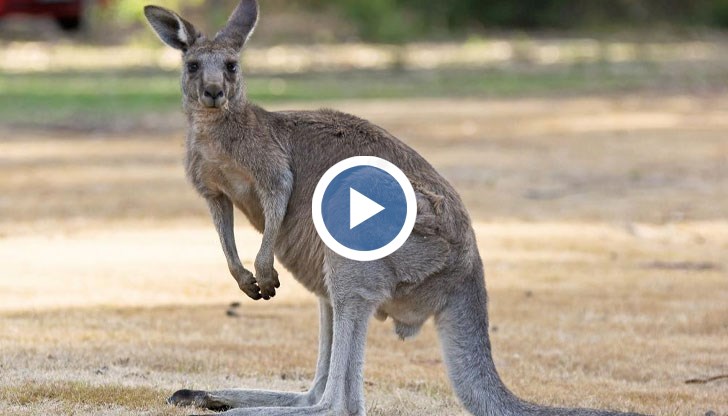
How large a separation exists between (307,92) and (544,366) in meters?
11.3

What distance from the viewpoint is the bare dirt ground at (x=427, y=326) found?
5.17m

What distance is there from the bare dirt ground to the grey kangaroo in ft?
1.63

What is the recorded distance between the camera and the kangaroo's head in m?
4.52

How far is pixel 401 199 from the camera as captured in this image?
4324 mm

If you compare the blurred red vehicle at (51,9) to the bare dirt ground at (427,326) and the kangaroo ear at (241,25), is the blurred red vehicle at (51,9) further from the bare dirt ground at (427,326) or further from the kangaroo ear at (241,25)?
the kangaroo ear at (241,25)

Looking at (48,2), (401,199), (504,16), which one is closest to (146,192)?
(401,199)

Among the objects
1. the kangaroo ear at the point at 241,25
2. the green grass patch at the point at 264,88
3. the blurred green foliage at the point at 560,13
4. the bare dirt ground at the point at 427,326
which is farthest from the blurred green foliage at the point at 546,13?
the kangaroo ear at the point at 241,25

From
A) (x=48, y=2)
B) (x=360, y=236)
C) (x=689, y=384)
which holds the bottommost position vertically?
(x=689, y=384)

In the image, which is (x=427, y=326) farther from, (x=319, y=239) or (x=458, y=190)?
(x=458, y=190)

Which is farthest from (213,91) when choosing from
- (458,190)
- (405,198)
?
(458,190)

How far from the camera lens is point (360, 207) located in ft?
14.1

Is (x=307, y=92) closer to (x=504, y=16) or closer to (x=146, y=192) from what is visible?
(x=146, y=192)

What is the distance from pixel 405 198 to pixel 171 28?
101 cm

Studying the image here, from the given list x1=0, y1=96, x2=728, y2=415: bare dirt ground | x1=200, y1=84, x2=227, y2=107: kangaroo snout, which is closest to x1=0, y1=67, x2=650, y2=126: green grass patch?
x1=0, y1=96, x2=728, y2=415: bare dirt ground
